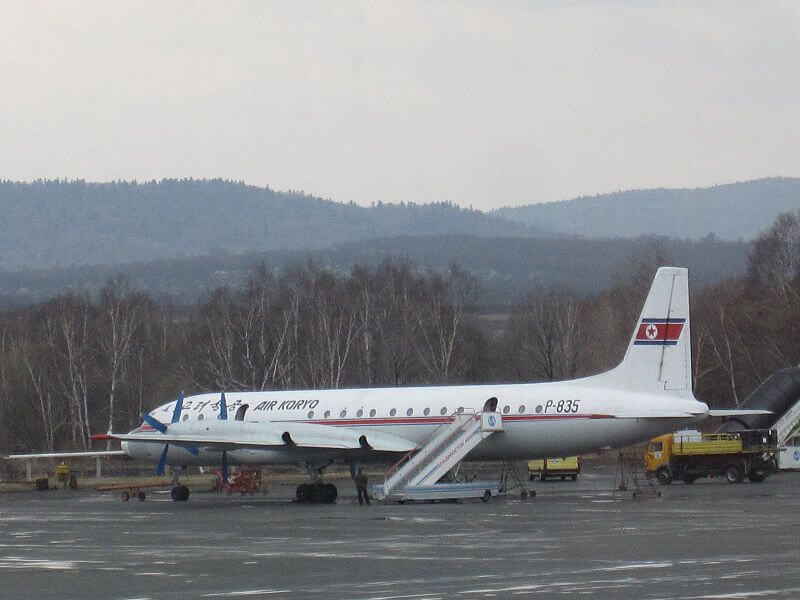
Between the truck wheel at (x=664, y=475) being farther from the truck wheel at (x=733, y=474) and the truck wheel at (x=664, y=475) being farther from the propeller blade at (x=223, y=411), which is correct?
the propeller blade at (x=223, y=411)

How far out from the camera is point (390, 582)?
63.7 feet

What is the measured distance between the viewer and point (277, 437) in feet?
140

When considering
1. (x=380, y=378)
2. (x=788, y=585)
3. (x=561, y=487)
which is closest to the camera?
(x=788, y=585)

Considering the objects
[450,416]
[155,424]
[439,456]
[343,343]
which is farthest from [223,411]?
[343,343]

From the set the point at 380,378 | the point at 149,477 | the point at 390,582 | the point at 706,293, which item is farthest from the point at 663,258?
the point at 390,582

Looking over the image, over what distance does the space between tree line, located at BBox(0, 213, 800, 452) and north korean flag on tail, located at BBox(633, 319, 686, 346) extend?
4040cm

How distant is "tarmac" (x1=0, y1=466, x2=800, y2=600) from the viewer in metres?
18.8

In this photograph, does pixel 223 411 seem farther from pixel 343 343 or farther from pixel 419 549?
pixel 343 343

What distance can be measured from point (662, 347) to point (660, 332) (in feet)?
1.42

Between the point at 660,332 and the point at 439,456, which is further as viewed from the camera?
the point at 439,456

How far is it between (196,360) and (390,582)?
78078mm

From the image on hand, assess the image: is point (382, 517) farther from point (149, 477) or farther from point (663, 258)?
point (663, 258)

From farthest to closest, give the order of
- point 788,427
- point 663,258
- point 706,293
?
1. point 663,258
2. point 706,293
3. point 788,427

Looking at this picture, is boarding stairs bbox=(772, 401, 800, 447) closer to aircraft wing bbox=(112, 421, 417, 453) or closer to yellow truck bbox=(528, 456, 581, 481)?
yellow truck bbox=(528, 456, 581, 481)
